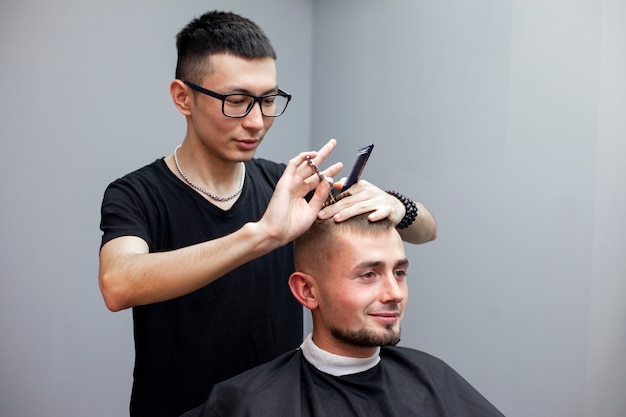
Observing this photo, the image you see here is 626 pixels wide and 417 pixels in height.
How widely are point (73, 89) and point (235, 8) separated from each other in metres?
0.94

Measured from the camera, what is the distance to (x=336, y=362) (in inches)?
71.8

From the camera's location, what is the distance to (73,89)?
2.79 meters

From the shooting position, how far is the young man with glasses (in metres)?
1.83

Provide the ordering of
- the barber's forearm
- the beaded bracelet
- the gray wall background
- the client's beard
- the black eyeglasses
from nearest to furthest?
1. the barber's forearm
2. the client's beard
3. the black eyeglasses
4. the beaded bracelet
5. the gray wall background

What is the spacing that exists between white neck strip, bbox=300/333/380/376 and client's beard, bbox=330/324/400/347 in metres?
0.09

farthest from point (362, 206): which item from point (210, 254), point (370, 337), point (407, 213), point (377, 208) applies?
point (210, 254)

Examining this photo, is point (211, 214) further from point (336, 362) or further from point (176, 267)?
point (336, 362)

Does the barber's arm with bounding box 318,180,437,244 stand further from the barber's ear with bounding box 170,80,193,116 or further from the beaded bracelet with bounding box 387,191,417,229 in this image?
the barber's ear with bounding box 170,80,193,116

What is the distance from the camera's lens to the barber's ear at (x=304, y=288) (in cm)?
185

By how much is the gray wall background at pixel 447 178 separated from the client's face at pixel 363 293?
1210mm

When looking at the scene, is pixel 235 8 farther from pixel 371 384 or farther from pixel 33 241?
pixel 371 384

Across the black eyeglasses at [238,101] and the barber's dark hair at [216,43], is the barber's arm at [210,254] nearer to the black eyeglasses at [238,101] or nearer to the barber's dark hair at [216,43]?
the black eyeglasses at [238,101]

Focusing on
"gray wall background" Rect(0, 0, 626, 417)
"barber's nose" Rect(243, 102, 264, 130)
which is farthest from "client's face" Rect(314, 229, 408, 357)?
"gray wall background" Rect(0, 0, 626, 417)

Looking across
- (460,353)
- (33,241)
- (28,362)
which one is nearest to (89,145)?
(33,241)
